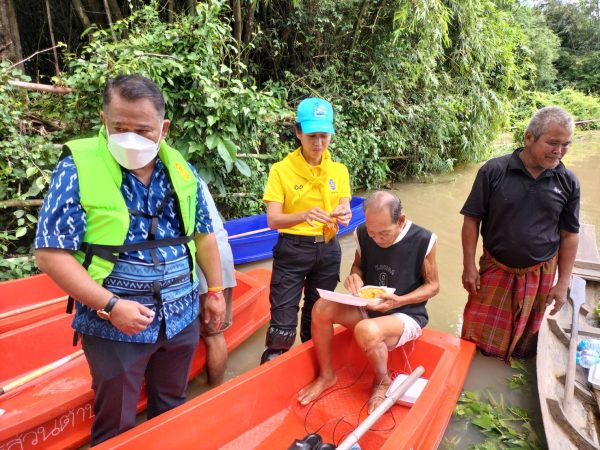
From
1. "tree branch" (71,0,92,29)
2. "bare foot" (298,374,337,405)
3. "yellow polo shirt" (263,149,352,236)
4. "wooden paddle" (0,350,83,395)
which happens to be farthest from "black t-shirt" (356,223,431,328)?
"tree branch" (71,0,92,29)

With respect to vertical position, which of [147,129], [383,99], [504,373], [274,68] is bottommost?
[504,373]

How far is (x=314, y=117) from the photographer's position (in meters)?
2.15

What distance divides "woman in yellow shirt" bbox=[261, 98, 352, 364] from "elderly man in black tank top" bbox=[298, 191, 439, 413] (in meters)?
0.23

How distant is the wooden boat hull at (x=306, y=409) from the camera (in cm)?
164

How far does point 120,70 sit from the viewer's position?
3590 millimetres

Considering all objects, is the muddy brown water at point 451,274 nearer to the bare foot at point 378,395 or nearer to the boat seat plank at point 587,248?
the bare foot at point 378,395

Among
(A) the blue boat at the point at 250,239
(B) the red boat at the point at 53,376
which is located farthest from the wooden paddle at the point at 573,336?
(A) the blue boat at the point at 250,239

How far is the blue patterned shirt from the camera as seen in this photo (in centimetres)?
122

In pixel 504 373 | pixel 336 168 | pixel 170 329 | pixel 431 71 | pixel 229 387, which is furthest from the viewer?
pixel 431 71

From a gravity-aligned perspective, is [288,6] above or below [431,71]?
above

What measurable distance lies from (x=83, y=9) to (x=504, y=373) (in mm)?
6342

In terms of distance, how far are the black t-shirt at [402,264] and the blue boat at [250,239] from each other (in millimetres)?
2200

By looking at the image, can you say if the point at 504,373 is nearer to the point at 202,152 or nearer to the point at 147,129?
the point at 147,129

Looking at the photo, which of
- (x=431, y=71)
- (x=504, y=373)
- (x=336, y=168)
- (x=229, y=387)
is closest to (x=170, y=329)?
(x=229, y=387)
